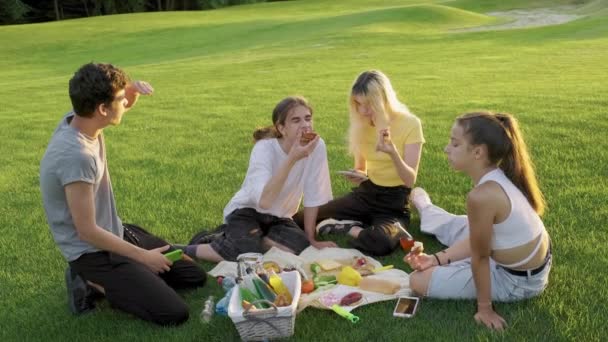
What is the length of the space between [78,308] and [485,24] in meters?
29.3

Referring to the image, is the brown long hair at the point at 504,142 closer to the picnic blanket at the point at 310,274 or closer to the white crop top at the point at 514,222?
the white crop top at the point at 514,222

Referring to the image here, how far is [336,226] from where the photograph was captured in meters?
5.82

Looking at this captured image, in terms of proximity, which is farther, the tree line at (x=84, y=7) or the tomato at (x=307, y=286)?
the tree line at (x=84, y=7)

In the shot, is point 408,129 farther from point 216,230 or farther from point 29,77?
point 29,77

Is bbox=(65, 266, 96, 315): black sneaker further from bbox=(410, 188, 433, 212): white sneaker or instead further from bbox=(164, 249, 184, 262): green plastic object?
bbox=(410, 188, 433, 212): white sneaker

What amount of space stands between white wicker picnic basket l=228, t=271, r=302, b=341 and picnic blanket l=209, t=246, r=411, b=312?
37 centimetres

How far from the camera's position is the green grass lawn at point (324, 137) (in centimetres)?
410

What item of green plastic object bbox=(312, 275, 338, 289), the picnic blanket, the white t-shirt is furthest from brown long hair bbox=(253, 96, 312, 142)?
green plastic object bbox=(312, 275, 338, 289)

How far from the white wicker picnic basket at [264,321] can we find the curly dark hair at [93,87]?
1.47 m

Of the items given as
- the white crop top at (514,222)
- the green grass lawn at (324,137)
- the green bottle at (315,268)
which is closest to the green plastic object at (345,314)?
the green grass lawn at (324,137)

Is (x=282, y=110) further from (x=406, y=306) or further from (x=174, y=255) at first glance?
(x=406, y=306)

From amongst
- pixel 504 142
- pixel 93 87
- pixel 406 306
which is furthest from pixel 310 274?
pixel 93 87

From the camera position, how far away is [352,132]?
5.92m

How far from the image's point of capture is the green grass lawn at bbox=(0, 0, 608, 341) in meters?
4.10
